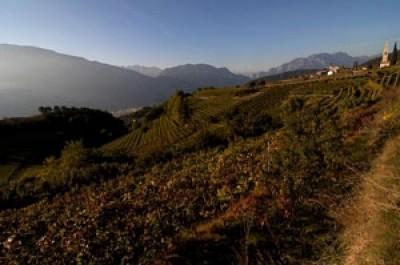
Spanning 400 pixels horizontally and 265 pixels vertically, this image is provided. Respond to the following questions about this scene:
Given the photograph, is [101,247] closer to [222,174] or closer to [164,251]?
[164,251]

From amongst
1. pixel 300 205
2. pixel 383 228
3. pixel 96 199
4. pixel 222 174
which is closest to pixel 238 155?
pixel 222 174

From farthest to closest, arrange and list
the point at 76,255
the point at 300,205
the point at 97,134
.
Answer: the point at 97,134
the point at 76,255
the point at 300,205

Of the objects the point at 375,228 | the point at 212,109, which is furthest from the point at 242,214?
the point at 212,109

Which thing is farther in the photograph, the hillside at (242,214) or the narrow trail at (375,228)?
the hillside at (242,214)

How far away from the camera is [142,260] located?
6.52 m

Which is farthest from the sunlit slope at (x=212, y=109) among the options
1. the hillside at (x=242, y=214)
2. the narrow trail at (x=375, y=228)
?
the narrow trail at (x=375, y=228)

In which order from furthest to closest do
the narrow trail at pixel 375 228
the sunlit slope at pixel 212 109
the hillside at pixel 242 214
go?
the sunlit slope at pixel 212 109 < the hillside at pixel 242 214 < the narrow trail at pixel 375 228

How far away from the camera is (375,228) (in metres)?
3.99

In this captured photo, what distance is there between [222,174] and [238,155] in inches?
101

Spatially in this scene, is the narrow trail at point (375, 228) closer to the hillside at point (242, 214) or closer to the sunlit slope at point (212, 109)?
the hillside at point (242, 214)

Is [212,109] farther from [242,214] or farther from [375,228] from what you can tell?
[375,228]

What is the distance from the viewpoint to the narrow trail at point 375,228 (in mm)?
3334

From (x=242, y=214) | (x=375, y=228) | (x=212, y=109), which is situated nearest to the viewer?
(x=375, y=228)

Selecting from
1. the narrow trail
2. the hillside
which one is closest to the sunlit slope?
the hillside
